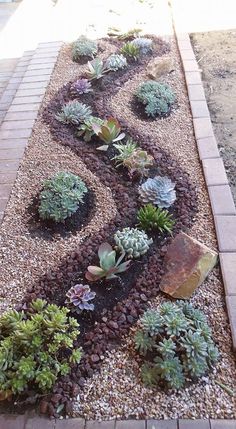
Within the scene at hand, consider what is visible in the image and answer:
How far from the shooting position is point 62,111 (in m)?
3.24

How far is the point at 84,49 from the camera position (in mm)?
3826

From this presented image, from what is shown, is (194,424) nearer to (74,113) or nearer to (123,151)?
(123,151)

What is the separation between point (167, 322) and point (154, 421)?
0.37 metres

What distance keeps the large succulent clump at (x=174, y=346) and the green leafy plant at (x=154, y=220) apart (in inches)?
19.9

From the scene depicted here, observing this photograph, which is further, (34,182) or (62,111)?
(62,111)

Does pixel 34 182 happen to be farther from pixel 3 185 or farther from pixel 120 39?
pixel 120 39

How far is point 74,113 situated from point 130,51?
102 cm

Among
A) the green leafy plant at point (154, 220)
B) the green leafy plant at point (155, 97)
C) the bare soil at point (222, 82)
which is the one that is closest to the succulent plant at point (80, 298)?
the green leafy plant at point (154, 220)

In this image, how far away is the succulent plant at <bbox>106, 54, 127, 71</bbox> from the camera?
3590 mm

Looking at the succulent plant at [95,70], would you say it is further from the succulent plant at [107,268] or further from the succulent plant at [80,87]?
the succulent plant at [107,268]

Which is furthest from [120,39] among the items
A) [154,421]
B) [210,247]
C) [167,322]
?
[154,421]

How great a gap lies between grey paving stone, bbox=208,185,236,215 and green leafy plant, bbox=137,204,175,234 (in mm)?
269

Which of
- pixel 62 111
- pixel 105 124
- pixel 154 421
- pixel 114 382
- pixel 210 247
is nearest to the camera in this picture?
pixel 154 421

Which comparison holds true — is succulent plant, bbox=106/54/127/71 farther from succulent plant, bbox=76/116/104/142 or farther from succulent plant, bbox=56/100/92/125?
succulent plant, bbox=76/116/104/142
